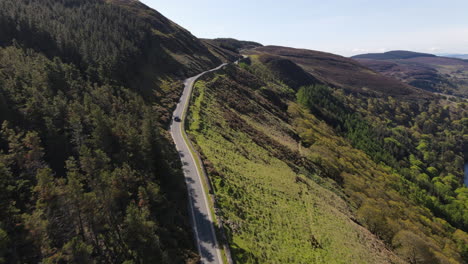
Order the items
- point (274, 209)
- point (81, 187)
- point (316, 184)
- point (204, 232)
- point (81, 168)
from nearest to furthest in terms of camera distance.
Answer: point (81, 187) → point (204, 232) → point (81, 168) → point (274, 209) → point (316, 184)

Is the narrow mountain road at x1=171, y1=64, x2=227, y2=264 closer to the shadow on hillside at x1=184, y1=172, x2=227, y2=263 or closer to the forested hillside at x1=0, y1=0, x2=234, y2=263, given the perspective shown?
the shadow on hillside at x1=184, y1=172, x2=227, y2=263

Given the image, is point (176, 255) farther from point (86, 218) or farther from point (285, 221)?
point (285, 221)

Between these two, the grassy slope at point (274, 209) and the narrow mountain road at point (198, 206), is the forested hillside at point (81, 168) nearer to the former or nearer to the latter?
the narrow mountain road at point (198, 206)

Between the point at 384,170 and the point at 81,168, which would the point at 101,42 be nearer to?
the point at 81,168

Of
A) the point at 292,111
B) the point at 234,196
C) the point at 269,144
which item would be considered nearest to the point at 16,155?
the point at 234,196

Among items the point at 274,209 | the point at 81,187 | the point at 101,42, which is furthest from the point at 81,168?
the point at 101,42

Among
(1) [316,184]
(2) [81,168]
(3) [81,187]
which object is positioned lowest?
(1) [316,184]

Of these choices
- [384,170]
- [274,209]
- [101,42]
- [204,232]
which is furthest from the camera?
[384,170]
